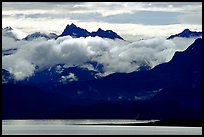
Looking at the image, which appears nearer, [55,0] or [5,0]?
[55,0]

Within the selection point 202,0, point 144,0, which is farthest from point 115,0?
point 202,0

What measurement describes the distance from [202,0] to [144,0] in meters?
6.51

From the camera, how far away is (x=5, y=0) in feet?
196

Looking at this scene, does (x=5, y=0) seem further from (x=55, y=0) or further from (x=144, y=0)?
(x=144, y=0)

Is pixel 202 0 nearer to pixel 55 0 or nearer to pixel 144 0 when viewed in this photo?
pixel 144 0

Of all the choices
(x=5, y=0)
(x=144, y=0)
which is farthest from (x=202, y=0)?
(x=5, y=0)

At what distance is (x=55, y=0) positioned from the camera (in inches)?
2203

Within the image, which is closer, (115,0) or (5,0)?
(115,0)

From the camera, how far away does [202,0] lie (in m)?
59.4

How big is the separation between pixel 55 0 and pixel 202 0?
14.6 meters

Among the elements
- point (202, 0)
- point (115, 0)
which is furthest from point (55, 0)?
point (202, 0)

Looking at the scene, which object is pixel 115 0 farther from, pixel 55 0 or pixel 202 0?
pixel 202 0

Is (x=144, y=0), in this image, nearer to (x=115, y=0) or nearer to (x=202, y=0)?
(x=115, y=0)

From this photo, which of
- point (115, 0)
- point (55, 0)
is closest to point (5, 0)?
point (55, 0)
